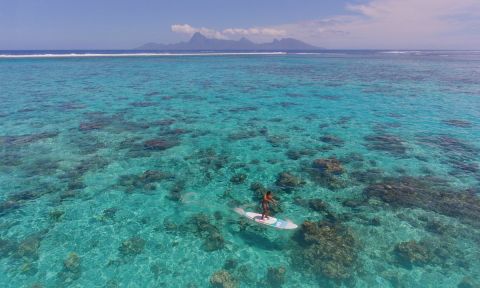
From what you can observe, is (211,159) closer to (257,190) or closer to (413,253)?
(257,190)

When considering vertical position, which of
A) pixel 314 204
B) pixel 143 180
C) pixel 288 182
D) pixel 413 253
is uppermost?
pixel 143 180

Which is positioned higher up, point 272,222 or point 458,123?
point 458,123

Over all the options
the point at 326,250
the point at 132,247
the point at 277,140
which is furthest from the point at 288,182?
the point at 132,247

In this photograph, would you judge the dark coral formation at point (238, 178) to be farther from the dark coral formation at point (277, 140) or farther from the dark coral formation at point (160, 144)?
the dark coral formation at point (160, 144)

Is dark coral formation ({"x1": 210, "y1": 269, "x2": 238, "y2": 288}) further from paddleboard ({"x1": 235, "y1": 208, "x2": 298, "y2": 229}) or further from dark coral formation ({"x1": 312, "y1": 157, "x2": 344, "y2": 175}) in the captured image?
dark coral formation ({"x1": 312, "y1": 157, "x2": 344, "y2": 175})

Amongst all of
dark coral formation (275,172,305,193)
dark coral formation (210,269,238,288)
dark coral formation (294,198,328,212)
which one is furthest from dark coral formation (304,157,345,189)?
dark coral formation (210,269,238,288)
